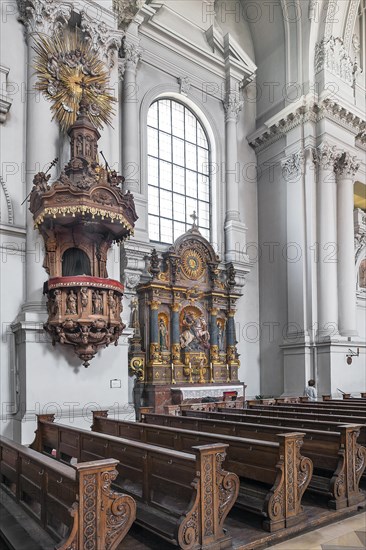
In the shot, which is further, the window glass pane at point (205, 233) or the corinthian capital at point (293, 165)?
the window glass pane at point (205, 233)

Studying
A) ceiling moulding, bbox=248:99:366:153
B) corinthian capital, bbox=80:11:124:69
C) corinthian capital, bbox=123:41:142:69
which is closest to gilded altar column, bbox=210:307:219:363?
ceiling moulding, bbox=248:99:366:153

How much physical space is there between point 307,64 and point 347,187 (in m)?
3.53

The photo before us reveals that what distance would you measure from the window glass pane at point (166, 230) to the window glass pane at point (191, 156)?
1844 mm

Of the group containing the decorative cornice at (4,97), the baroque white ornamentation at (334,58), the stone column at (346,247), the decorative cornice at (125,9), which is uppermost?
the baroque white ornamentation at (334,58)

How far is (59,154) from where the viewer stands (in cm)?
851

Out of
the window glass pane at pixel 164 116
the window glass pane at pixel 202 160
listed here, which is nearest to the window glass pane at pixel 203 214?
the window glass pane at pixel 202 160

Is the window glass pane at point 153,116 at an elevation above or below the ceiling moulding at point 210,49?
below

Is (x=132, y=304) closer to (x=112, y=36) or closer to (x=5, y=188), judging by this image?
(x=5, y=188)

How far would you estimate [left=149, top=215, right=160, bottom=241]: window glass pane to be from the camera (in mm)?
11914

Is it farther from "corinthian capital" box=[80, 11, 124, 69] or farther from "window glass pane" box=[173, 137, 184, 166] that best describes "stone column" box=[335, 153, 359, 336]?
"corinthian capital" box=[80, 11, 124, 69]

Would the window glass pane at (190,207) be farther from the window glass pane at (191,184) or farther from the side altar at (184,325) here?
the side altar at (184,325)

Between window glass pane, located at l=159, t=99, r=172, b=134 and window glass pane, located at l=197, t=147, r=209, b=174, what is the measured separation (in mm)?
1129

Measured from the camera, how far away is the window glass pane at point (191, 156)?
13.0m

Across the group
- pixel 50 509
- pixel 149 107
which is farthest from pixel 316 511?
pixel 149 107
